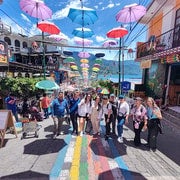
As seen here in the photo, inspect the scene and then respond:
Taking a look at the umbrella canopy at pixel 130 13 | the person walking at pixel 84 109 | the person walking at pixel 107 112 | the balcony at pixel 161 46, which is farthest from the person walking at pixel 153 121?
the umbrella canopy at pixel 130 13

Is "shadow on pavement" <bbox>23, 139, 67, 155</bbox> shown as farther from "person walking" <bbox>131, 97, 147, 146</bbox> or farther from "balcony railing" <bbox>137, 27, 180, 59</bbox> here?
"balcony railing" <bbox>137, 27, 180, 59</bbox>

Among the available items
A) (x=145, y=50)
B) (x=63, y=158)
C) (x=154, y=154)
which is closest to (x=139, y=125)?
(x=154, y=154)

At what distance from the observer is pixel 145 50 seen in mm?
13328

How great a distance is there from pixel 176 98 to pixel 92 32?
7.93 meters

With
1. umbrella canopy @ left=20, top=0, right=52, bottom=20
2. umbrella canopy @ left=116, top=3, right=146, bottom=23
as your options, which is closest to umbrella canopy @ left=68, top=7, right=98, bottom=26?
umbrella canopy @ left=20, top=0, right=52, bottom=20

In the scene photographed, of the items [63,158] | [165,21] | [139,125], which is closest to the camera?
[63,158]

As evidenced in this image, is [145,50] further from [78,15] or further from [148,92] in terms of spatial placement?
[78,15]

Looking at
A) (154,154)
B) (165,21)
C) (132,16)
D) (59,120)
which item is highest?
(165,21)

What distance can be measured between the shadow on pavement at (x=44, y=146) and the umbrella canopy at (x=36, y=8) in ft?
21.1

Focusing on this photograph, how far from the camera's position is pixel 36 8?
28.2 feet

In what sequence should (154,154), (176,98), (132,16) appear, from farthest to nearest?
(176,98) < (132,16) < (154,154)

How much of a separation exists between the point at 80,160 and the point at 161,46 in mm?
9194

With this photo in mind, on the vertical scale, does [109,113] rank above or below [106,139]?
above

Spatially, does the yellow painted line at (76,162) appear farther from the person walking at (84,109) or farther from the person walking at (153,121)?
the person walking at (153,121)
